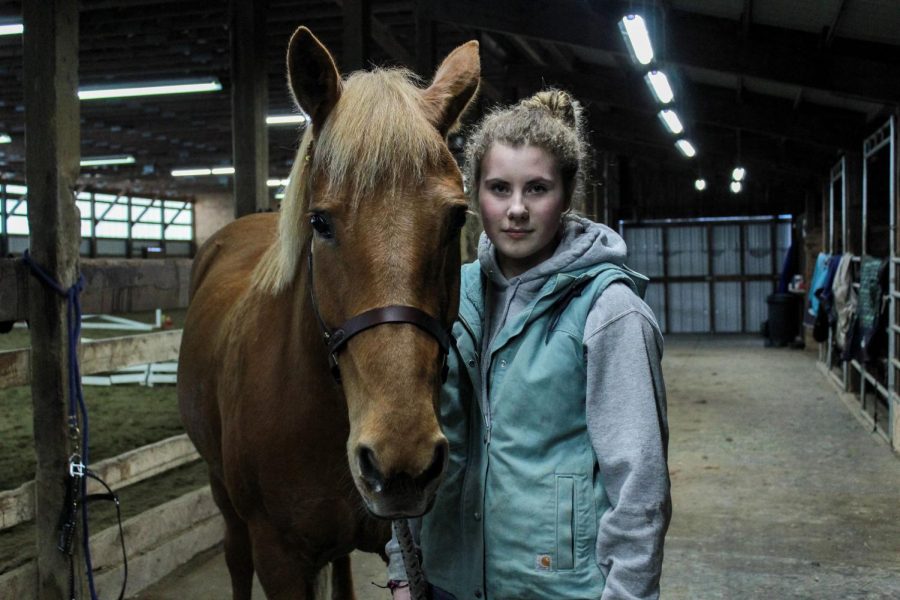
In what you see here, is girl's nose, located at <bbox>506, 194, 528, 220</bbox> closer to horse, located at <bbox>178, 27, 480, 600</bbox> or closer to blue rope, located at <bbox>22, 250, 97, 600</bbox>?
horse, located at <bbox>178, 27, 480, 600</bbox>

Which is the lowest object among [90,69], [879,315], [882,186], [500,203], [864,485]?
[864,485]

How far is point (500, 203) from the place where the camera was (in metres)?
1.57

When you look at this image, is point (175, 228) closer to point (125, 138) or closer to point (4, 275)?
point (125, 138)

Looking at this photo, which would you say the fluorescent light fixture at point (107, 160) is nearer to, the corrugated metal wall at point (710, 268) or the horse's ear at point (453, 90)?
the corrugated metal wall at point (710, 268)

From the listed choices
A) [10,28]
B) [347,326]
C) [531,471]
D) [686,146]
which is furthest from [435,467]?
[686,146]

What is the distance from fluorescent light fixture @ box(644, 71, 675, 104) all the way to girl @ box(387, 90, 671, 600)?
5410mm

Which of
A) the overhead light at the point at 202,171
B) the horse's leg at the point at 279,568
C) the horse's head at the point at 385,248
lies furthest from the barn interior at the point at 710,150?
the overhead light at the point at 202,171

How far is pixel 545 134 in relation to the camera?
154cm

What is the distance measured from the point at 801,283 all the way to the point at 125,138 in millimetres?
12891

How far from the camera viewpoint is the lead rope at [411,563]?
1656 millimetres

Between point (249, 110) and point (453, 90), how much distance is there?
329cm

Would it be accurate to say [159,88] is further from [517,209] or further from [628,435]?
[628,435]

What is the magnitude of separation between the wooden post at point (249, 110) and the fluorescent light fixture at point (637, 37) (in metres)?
2.38

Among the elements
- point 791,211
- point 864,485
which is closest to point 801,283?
point 791,211
